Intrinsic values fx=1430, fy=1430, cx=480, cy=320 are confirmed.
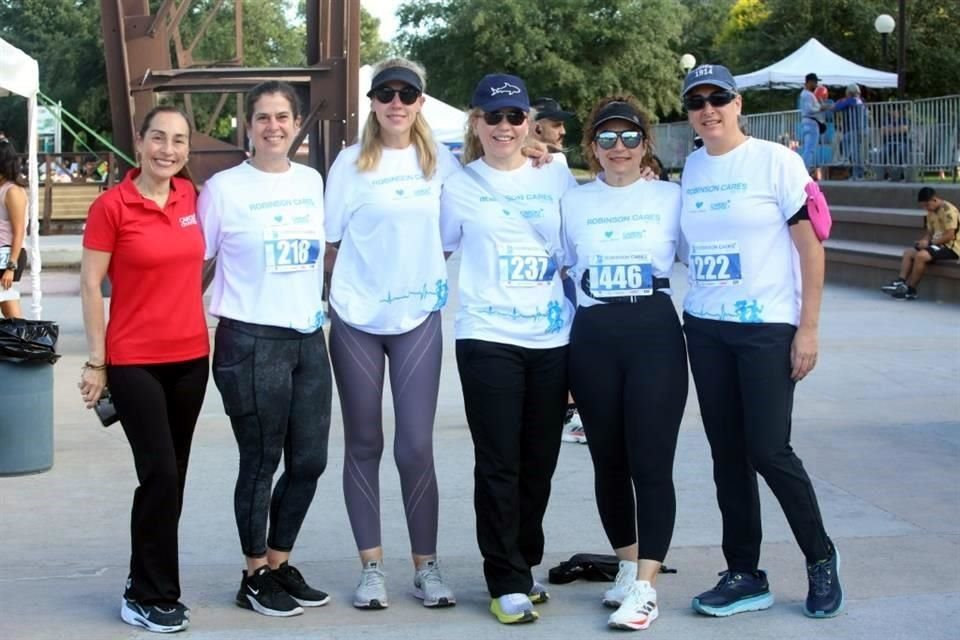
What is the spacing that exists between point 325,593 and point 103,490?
2.41 meters

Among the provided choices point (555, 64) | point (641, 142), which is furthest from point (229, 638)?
point (555, 64)

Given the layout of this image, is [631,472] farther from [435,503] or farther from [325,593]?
[325,593]

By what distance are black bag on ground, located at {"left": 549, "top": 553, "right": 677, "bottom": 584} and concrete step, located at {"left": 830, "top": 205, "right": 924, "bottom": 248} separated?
1365 centimetres

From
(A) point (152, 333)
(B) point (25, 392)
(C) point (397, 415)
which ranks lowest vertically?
(B) point (25, 392)

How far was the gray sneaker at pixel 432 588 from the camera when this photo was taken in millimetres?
5332

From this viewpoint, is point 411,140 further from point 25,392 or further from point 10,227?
point 10,227

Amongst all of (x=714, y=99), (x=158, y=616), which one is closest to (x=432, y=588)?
(x=158, y=616)

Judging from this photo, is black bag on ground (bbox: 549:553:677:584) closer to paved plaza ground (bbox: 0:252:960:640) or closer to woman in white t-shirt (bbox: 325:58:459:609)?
paved plaza ground (bbox: 0:252:960:640)

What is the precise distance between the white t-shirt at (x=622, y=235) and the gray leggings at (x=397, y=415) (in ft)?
2.09

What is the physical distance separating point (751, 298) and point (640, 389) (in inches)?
19.9

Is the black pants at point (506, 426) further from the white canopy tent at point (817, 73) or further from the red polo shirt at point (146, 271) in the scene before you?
the white canopy tent at point (817, 73)

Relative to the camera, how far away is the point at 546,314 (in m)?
5.16

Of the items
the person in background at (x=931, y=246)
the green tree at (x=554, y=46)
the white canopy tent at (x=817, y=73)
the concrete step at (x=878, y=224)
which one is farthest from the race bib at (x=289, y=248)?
the green tree at (x=554, y=46)

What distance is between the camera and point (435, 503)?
5.44 meters
